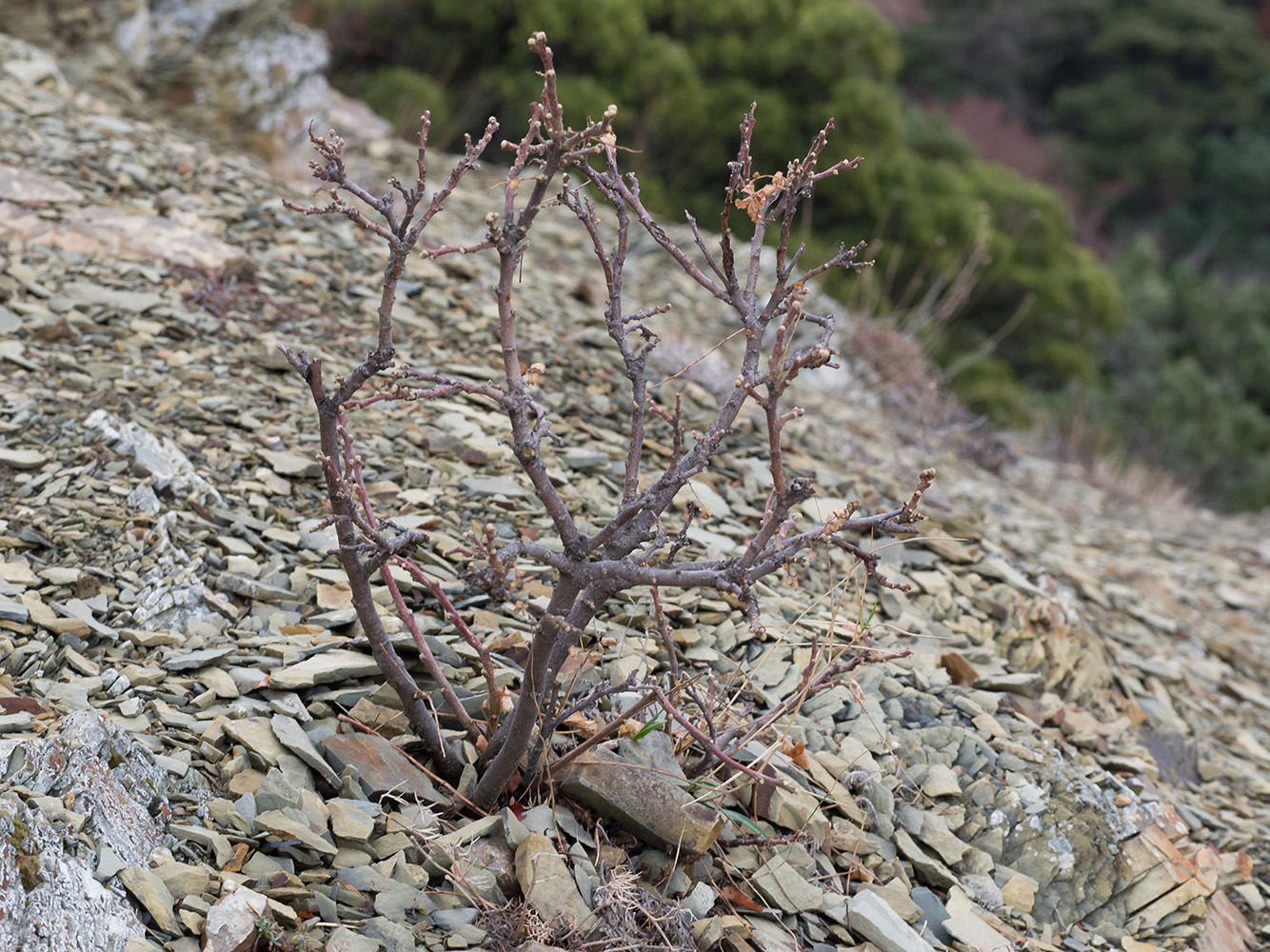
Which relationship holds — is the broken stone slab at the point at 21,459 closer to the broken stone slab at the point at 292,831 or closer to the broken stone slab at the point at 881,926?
the broken stone slab at the point at 292,831

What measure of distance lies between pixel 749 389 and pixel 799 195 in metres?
0.42

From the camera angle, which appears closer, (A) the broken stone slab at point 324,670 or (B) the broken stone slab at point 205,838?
(B) the broken stone slab at point 205,838

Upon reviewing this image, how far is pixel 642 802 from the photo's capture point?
196 centimetres

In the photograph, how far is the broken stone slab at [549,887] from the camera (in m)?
1.77

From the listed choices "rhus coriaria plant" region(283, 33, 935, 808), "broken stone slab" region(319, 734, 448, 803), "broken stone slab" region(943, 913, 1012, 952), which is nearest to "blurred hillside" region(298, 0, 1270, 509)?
"broken stone slab" region(943, 913, 1012, 952)

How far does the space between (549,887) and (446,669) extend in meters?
0.61

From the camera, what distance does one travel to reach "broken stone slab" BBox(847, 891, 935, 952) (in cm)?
198

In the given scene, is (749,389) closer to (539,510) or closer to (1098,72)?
(539,510)

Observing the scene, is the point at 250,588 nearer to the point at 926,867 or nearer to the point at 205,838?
the point at 205,838

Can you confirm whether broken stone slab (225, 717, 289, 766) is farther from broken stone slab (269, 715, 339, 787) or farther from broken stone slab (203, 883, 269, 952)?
broken stone slab (203, 883, 269, 952)

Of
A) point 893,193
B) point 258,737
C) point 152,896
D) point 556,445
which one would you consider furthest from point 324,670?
point 893,193

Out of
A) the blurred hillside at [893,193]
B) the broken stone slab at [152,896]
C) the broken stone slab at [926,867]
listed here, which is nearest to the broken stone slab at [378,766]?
the broken stone slab at [152,896]

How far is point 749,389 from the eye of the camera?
4.68ft

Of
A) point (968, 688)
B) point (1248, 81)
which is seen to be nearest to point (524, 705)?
point (968, 688)
